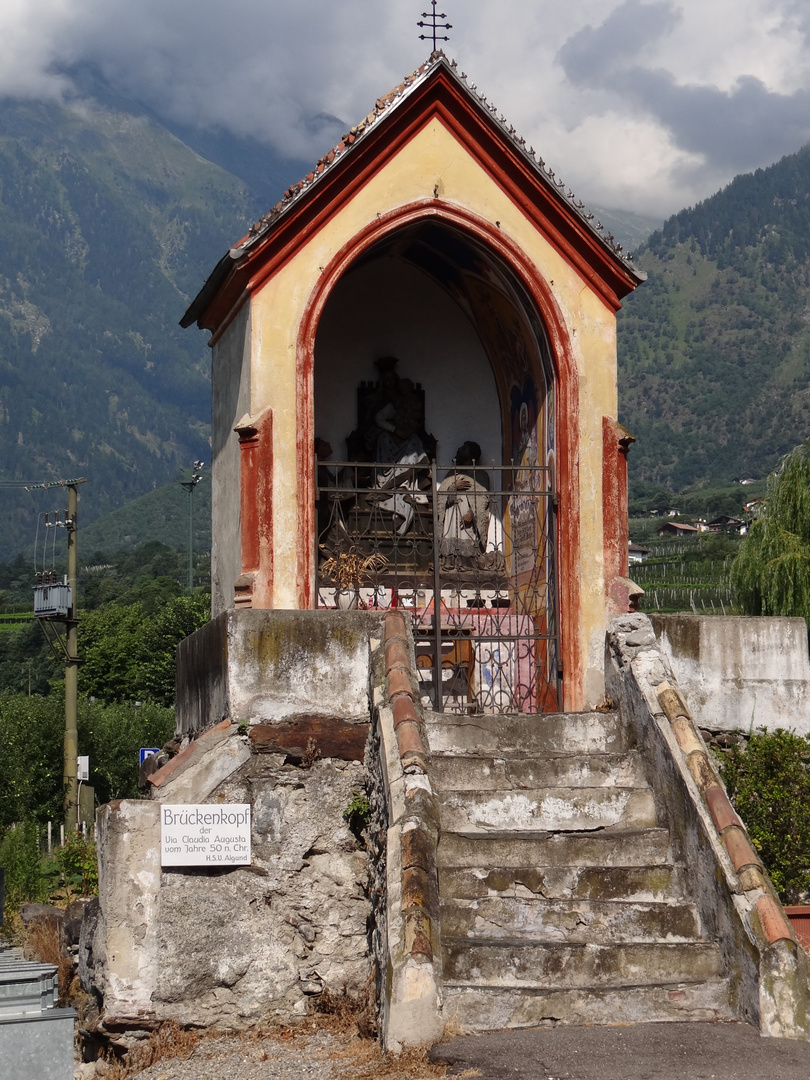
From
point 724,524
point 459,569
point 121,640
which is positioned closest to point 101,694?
point 121,640

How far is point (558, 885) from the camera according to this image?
1005 centimetres

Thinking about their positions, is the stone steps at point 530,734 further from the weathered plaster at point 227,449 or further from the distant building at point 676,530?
the distant building at point 676,530

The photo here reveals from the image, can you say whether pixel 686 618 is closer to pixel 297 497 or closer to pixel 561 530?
pixel 561 530

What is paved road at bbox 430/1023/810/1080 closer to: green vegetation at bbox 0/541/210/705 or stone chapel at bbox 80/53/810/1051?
stone chapel at bbox 80/53/810/1051

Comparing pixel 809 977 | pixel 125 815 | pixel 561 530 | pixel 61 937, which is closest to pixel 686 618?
pixel 561 530

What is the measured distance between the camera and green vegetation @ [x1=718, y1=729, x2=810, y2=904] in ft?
39.6

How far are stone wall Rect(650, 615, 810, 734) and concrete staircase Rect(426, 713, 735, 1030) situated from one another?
48.6 inches

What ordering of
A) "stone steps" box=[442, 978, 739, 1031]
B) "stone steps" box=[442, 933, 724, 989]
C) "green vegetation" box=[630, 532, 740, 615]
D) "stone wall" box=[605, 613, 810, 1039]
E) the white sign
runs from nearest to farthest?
"stone wall" box=[605, 613, 810, 1039] → "stone steps" box=[442, 978, 739, 1031] → "stone steps" box=[442, 933, 724, 989] → the white sign → "green vegetation" box=[630, 532, 740, 615]

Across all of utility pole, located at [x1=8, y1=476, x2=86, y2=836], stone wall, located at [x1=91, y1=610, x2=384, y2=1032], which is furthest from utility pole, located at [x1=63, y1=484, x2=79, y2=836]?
stone wall, located at [x1=91, y1=610, x2=384, y2=1032]

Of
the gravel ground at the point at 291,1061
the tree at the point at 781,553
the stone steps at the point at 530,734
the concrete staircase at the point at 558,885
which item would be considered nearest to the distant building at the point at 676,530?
the tree at the point at 781,553

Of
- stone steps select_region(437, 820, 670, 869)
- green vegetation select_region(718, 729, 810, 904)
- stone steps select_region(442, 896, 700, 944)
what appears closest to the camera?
stone steps select_region(442, 896, 700, 944)

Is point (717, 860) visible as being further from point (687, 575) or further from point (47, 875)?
point (687, 575)

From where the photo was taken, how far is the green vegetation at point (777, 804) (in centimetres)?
1208

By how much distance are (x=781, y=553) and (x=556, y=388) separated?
17.6m
